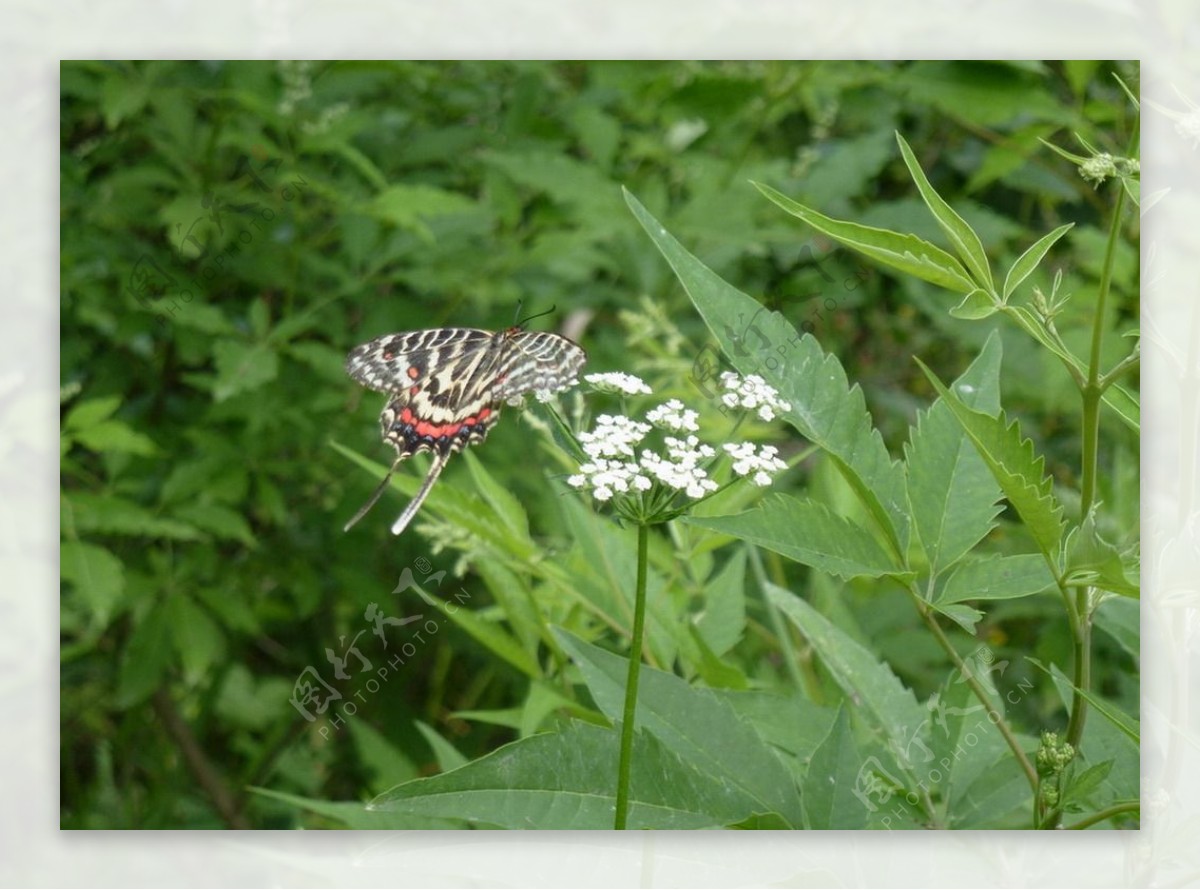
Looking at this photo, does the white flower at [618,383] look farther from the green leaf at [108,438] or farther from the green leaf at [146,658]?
→ the green leaf at [146,658]

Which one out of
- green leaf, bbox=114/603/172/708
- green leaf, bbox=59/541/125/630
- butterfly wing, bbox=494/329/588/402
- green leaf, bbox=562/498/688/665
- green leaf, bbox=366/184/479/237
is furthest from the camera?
green leaf, bbox=114/603/172/708

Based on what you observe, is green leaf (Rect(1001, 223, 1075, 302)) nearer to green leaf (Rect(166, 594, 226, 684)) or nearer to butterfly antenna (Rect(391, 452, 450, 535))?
butterfly antenna (Rect(391, 452, 450, 535))

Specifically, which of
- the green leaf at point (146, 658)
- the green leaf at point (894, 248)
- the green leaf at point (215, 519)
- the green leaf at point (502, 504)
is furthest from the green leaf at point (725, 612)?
the green leaf at point (146, 658)

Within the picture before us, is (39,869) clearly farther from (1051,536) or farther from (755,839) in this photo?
(1051,536)

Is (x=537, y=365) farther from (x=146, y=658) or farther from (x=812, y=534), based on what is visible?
(x=146, y=658)

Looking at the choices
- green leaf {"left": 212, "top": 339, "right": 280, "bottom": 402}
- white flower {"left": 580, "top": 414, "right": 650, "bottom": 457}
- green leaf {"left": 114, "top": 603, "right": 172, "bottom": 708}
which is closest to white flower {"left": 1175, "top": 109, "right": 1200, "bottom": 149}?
white flower {"left": 580, "top": 414, "right": 650, "bottom": 457}
